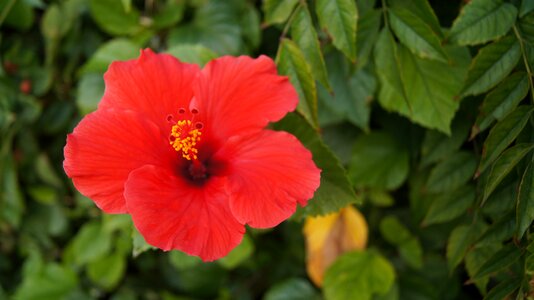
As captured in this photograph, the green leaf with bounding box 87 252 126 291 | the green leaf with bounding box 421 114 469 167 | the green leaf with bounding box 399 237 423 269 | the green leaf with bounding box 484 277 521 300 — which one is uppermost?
the green leaf with bounding box 421 114 469 167

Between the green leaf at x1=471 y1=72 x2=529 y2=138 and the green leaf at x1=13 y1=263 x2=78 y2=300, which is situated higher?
the green leaf at x1=471 y1=72 x2=529 y2=138

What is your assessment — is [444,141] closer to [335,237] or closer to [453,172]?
[453,172]

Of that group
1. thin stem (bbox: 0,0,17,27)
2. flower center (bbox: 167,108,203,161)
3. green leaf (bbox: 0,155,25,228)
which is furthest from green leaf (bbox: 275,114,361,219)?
green leaf (bbox: 0,155,25,228)

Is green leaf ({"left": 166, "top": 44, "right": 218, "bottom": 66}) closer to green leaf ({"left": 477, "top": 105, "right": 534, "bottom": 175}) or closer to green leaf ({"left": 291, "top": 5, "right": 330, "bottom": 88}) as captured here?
green leaf ({"left": 291, "top": 5, "right": 330, "bottom": 88})

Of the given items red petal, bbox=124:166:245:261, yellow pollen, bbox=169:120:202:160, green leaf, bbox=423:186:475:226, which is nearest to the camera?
red petal, bbox=124:166:245:261

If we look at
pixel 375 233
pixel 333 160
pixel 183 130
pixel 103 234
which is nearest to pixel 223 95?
pixel 183 130

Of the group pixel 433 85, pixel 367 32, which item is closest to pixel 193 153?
pixel 367 32
